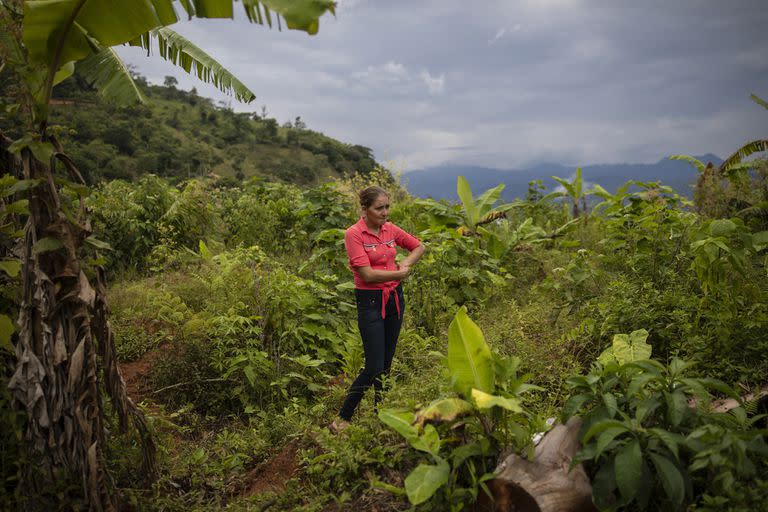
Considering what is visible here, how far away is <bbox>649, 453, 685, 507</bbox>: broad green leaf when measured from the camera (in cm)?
222

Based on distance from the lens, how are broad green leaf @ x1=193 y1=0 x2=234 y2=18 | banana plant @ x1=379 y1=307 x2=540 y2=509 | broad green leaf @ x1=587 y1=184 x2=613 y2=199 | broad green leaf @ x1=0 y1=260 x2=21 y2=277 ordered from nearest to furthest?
1. banana plant @ x1=379 y1=307 x2=540 y2=509
2. broad green leaf @ x1=0 y1=260 x2=21 y2=277
3. broad green leaf @ x1=193 y1=0 x2=234 y2=18
4. broad green leaf @ x1=587 y1=184 x2=613 y2=199

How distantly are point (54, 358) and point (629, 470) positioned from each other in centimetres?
310

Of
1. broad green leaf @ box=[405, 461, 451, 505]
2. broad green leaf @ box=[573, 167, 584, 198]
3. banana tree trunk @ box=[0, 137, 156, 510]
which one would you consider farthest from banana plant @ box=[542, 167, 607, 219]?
banana tree trunk @ box=[0, 137, 156, 510]

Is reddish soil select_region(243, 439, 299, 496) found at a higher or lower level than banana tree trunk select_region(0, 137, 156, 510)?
lower

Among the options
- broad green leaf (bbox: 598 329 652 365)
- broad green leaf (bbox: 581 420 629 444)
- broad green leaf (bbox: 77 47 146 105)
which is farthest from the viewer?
broad green leaf (bbox: 77 47 146 105)

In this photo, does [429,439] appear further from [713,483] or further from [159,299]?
[159,299]

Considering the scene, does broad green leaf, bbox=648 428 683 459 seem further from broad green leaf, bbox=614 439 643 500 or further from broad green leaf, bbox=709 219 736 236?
broad green leaf, bbox=709 219 736 236

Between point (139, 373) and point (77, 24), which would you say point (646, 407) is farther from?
point (139, 373)

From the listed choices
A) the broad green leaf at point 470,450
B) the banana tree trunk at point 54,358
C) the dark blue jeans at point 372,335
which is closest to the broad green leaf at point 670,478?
the broad green leaf at point 470,450

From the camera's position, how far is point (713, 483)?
2.29 meters

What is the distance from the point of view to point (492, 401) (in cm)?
256

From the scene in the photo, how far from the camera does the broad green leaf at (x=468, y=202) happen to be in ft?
27.3

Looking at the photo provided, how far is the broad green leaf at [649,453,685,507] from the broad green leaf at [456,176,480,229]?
6.14 meters

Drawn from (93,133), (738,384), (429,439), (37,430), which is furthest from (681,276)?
Answer: (93,133)
